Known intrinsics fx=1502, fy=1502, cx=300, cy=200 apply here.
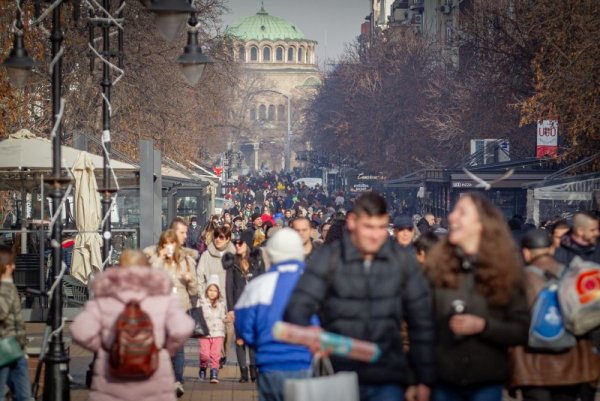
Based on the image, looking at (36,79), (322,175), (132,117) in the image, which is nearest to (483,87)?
(132,117)

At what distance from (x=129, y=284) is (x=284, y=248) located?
890 millimetres

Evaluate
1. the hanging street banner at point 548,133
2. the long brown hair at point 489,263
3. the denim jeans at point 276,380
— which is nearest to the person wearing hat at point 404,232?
the denim jeans at point 276,380

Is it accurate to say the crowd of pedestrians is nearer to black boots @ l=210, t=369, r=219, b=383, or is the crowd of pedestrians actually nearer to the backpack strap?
the backpack strap

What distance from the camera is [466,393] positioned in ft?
24.4

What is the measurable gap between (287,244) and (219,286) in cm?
656

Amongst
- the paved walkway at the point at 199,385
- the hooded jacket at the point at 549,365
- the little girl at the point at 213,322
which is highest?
the hooded jacket at the point at 549,365

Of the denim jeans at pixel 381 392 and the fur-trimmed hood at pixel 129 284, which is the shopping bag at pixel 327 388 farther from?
the fur-trimmed hood at pixel 129 284

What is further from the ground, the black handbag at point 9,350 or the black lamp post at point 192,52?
the black lamp post at point 192,52

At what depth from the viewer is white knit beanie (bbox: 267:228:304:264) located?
8.46m

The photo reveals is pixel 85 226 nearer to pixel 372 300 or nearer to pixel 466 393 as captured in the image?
pixel 372 300

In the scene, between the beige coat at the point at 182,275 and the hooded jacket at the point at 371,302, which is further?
the beige coat at the point at 182,275

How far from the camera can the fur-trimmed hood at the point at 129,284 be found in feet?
27.2

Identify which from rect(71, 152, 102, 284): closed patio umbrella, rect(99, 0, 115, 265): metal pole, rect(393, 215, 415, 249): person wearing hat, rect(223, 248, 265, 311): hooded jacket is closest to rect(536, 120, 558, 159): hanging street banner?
rect(71, 152, 102, 284): closed patio umbrella

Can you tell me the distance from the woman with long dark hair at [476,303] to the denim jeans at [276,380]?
3.49ft
